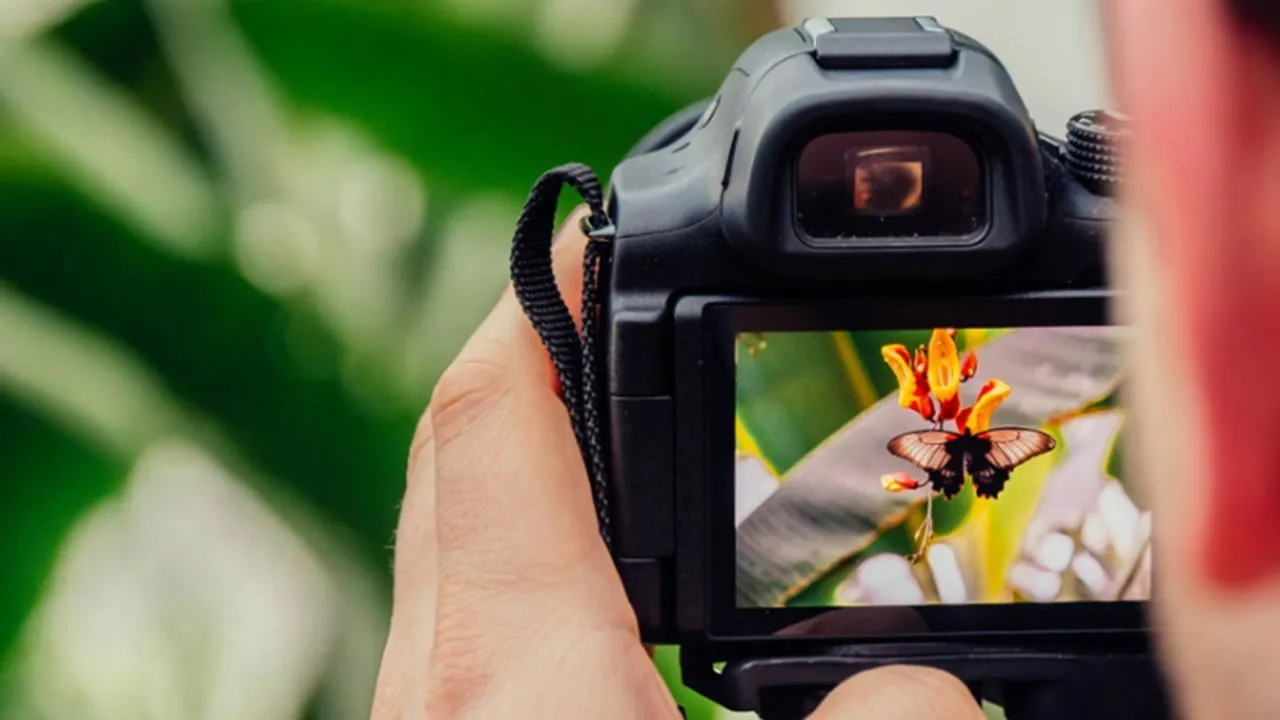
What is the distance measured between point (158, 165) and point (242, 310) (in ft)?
0.39

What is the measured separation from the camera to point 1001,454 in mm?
516

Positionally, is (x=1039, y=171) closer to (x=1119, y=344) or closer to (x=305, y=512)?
(x=1119, y=344)

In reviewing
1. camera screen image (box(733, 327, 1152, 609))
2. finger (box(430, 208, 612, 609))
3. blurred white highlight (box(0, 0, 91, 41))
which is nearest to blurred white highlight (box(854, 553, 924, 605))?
camera screen image (box(733, 327, 1152, 609))

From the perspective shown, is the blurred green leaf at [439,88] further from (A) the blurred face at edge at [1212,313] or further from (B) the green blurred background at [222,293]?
(A) the blurred face at edge at [1212,313]

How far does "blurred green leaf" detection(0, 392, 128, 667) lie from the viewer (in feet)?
2.94

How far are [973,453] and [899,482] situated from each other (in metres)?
0.03

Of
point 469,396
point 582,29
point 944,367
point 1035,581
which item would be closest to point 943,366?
point 944,367

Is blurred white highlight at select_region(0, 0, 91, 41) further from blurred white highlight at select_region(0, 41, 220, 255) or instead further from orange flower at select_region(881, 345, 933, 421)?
orange flower at select_region(881, 345, 933, 421)

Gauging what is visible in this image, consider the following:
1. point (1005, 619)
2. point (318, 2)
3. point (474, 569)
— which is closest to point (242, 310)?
point (318, 2)

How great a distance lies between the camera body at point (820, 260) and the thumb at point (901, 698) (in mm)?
34

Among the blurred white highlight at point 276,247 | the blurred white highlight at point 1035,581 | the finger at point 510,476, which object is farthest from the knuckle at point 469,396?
the blurred white highlight at point 276,247

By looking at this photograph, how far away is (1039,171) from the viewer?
1.64ft

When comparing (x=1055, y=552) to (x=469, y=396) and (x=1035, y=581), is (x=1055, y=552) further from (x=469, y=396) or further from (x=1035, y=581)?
(x=469, y=396)

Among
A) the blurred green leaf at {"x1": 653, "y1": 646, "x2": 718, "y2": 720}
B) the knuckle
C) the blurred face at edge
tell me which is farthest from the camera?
the blurred green leaf at {"x1": 653, "y1": 646, "x2": 718, "y2": 720}
